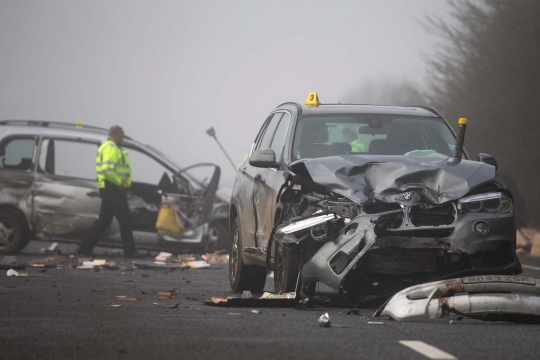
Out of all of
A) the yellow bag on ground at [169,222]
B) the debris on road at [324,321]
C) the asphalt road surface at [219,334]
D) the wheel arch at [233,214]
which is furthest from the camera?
the yellow bag on ground at [169,222]

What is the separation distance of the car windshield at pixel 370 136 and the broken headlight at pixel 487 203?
1176 millimetres

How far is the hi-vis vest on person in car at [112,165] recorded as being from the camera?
756 inches

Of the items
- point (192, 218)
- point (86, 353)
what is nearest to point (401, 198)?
point (86, 353)

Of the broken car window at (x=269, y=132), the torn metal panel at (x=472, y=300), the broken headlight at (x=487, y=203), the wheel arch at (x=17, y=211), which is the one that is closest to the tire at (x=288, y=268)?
the torn metal panel at (x=472, y=300)

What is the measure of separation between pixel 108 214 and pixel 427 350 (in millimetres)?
12558

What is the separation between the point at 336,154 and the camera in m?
10.6

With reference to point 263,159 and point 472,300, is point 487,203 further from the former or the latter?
point 263,159

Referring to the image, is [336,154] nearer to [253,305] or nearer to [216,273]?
[253,305]

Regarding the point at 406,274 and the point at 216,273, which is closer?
the point at 406,274

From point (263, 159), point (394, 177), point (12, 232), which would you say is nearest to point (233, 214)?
point (263, 159)

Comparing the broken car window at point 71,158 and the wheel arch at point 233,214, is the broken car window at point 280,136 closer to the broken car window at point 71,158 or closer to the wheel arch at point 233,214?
the wheel arch at point 233,214

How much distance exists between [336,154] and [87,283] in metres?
3.89

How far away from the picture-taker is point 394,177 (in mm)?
9375

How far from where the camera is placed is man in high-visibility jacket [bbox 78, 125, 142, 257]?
19.0 meters
